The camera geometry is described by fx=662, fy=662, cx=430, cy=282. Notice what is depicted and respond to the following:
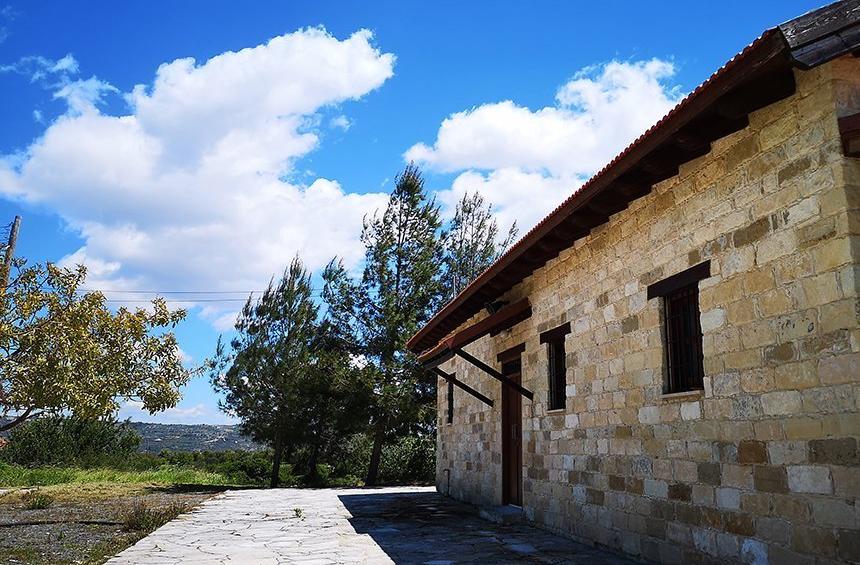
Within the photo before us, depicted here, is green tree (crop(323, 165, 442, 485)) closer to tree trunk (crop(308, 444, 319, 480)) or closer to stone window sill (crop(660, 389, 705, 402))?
tree trunk (crop(308, 444, 319, 480))

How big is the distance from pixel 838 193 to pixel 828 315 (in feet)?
2.54

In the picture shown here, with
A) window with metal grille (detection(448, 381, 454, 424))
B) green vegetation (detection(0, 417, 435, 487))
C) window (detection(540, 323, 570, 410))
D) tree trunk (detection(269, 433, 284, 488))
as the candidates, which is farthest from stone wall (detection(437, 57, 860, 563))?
green vegetation (detection(0, 417, 435, 487))

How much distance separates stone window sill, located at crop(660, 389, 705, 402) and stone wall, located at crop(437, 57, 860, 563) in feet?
0.10

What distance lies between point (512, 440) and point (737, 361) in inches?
228

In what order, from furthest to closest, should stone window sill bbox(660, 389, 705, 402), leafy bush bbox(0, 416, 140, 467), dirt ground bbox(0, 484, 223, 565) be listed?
leafy bush bbox(0, 416, 140, 467) → dirt ground bbox(0, 484, 223, 565) → stone window sill bbox(660, 389, 705, 402)

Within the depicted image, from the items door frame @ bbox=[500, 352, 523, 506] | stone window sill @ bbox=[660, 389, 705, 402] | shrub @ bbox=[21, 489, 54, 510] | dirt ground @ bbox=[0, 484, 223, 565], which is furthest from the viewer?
shrub @ bbox=[21, 489, 54, 510]

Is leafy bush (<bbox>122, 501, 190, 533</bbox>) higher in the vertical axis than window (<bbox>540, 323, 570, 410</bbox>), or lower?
lower

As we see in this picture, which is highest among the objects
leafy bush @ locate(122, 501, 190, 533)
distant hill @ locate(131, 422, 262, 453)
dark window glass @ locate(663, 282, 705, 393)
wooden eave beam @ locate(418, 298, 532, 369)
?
wooden eave beam @ locate(418, 298, 532, 369)

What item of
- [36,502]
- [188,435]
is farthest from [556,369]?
[188,435]

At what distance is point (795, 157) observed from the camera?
4594 mm

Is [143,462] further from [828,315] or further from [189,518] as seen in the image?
[828,315]

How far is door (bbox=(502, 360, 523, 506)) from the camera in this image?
10.1m

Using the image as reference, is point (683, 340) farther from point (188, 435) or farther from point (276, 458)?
point (188, 435)

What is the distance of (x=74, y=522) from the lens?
376 inches
